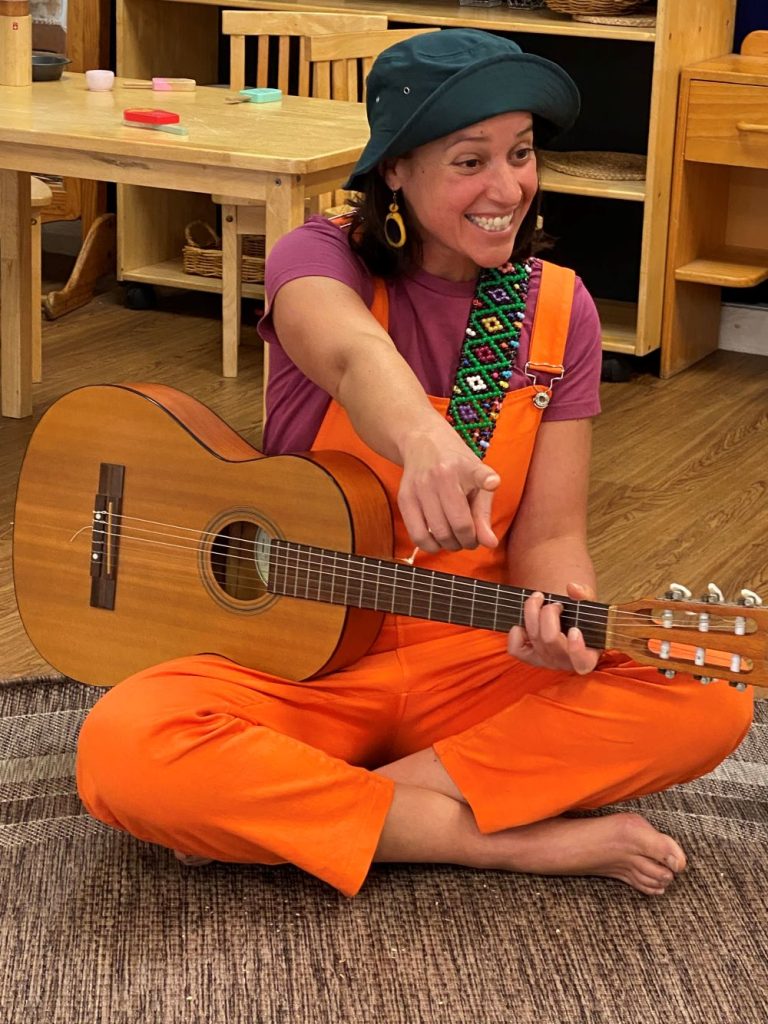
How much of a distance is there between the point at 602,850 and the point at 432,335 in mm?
624

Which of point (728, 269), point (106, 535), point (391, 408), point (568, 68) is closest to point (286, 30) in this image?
point (568, 68)

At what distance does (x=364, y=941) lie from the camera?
169 centimetres

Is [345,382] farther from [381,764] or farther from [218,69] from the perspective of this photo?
[218,69]

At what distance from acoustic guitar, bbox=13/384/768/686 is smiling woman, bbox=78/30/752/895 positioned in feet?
0.07

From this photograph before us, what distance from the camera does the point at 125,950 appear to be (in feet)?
5.47

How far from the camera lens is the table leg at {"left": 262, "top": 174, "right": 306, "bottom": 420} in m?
2.69

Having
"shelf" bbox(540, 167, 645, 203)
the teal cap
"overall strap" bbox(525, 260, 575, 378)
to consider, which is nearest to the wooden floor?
"shelf" bbox(540, 167, 645, 203)

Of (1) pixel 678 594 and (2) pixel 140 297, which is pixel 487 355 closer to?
(1) pixel 678 594

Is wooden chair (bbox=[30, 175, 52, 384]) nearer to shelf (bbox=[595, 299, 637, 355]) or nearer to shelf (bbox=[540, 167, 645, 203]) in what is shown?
shelf (bbox=[540, 167, 645, 203])

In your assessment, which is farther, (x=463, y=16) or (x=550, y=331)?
(x=463, y=16)

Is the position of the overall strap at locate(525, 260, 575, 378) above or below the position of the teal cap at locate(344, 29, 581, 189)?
below

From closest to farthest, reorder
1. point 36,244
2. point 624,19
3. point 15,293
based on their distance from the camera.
Answer: point 15,293 → point 36,244 → point 624,19

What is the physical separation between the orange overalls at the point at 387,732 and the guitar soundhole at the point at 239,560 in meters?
0.09

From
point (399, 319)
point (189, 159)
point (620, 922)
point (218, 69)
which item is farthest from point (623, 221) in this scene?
point (620, 922)
